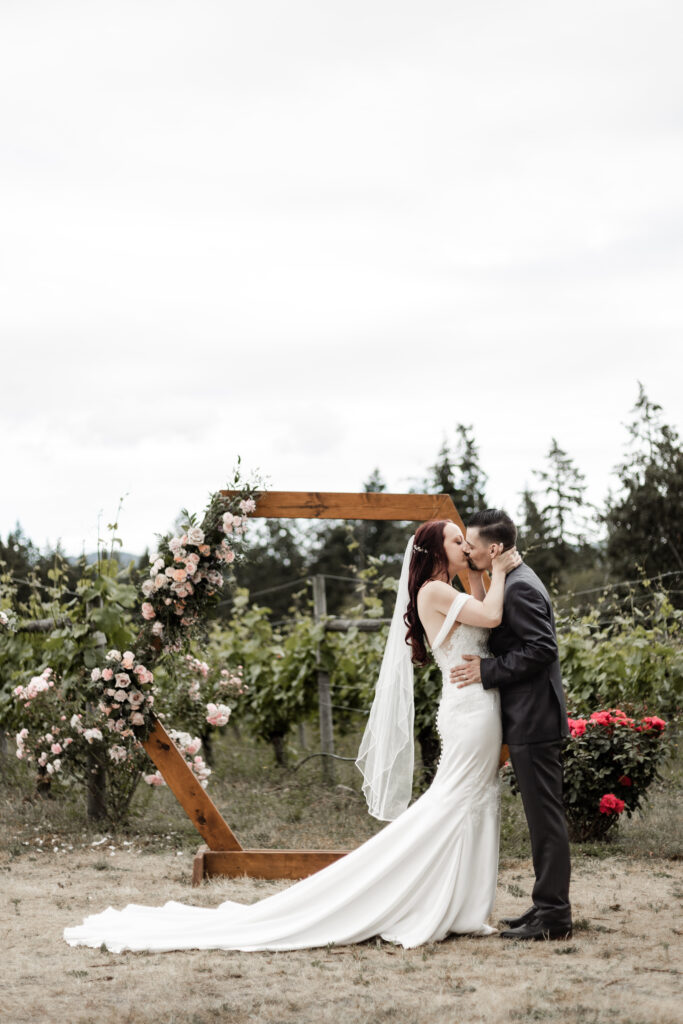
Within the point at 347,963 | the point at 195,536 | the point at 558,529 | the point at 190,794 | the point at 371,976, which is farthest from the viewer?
the point at 558,529

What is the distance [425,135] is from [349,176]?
0.67 meters

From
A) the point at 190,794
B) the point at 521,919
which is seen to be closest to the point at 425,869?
the point at 521,919

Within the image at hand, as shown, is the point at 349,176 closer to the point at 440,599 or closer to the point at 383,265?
the point at 383,265

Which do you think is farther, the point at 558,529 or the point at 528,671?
the point at 558,529

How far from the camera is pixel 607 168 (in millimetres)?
7250

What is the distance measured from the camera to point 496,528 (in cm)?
462

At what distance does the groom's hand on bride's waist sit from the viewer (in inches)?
179

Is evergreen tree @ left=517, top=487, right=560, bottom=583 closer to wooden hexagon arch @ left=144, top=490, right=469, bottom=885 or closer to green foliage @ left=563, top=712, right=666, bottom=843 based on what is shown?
green foliage @ left=563, top=712, right=666, bottom=843

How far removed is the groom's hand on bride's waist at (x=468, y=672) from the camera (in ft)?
14.9

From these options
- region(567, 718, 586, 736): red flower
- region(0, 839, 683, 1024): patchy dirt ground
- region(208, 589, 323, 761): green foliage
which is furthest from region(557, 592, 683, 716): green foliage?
region(208, 589, 323, 761): green foliage

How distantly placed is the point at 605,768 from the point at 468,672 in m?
2.08

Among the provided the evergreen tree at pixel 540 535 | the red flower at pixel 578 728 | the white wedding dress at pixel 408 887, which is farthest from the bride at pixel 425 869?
the evergreen tree at pixel 540 535

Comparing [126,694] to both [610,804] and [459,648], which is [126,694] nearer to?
[459,648]

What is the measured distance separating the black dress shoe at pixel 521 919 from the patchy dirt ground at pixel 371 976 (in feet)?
0.68
